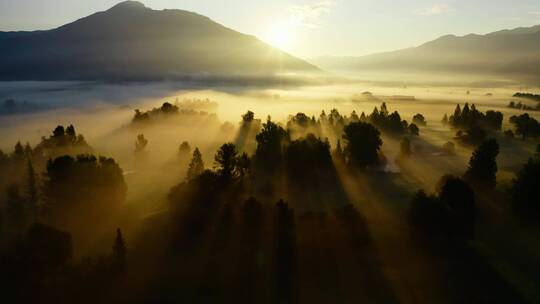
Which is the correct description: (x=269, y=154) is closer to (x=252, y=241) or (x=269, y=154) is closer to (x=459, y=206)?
(x=252, y=241)

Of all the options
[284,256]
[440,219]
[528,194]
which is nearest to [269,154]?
[440,219]

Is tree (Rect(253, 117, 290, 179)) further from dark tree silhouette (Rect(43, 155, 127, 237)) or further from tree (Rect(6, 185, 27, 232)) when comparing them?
tree (Rect(6, 185, 27, 232))

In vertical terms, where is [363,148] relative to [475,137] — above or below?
below

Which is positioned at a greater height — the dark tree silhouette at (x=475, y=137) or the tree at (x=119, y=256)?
the dark tree silhouette at (x=475, y=137)

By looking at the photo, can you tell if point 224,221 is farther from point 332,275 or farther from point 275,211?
point 332,275

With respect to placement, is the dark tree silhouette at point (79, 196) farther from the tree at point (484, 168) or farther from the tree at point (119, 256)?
the tree at point (484, 168)

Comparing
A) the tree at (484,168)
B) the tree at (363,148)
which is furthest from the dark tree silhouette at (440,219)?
the tree at (363,148)

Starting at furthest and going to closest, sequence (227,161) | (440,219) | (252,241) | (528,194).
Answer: (227,161) → (528,194) → (440,219) → (252,241)

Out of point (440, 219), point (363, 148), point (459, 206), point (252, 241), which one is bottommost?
point (252, 241)

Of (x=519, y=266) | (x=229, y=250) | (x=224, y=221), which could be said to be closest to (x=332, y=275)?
(x=229, y=250)

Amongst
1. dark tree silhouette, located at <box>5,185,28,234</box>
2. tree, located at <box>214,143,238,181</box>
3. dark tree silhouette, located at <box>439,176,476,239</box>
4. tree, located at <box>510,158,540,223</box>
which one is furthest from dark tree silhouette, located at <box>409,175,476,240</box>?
dark tree silhouette, located at <box>5,185,28,234</box>

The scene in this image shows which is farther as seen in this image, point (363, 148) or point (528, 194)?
point (363, 148)
